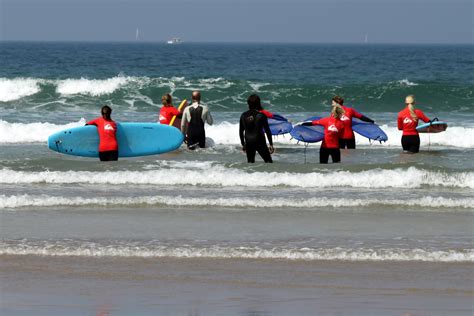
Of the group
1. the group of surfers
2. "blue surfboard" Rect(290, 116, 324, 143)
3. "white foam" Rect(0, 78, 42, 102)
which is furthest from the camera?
"white foam" Rect(0, 78, 42, 102)

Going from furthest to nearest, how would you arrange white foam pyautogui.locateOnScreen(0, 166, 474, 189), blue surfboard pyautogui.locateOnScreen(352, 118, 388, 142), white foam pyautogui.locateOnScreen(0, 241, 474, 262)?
blue surfboard pyautogui.locateOnScreen(352, 118, 388, 142) < white foam pyautogui.locateOnScreen(0, 166, 474, 189) < white foam pyautogui.locateOnScreen(0, 241, 474, 262)

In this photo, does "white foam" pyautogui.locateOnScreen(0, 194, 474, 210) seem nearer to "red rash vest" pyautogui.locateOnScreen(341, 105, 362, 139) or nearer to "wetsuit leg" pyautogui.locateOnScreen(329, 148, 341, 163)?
"wetsuit leg" pyautogui.locateOnScreen(329, 148, 341, 163)

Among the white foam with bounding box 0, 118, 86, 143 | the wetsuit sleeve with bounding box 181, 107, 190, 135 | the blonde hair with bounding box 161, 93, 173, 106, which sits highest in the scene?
the blonde hair with bounding box 161, 93, 173, 106

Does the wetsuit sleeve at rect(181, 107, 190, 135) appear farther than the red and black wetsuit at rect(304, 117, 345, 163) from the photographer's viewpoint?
Yes

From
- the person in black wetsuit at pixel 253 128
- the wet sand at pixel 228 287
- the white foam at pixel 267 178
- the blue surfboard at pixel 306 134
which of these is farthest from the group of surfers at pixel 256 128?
the wet sand at pixel 228 287

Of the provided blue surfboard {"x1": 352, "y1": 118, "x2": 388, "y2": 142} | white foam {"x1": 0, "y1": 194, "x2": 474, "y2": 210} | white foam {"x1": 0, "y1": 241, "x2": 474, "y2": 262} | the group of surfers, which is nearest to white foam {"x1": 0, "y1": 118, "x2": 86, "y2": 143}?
the group of surfers

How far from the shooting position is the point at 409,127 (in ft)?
50.0

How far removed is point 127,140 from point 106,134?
0.97m

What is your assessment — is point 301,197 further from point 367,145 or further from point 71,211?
point 367,145

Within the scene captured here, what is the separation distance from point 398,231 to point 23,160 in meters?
7.27

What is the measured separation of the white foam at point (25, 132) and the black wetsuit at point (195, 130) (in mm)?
5251

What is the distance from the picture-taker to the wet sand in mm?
6676

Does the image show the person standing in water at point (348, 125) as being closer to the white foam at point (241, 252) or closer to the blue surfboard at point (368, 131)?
the blue surfboard at point (368, 131)

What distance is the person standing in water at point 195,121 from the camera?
15.2 meters
